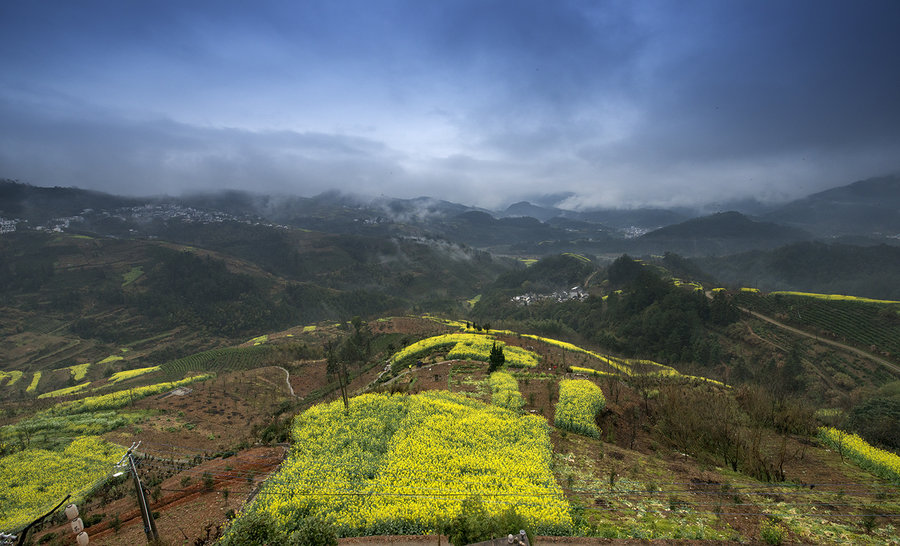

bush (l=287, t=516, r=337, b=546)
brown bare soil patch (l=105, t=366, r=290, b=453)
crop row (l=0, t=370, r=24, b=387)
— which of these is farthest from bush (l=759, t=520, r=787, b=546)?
crop row (l=0, t=370, r=24, b=387)

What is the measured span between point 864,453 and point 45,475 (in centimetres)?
5036

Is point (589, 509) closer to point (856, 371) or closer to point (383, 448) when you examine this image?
point (383, 448)

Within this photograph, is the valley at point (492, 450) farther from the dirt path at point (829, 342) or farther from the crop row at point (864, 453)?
the dirt path at point (829, 342)

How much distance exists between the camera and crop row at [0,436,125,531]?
18.7 metres

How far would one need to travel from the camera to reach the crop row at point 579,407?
899 inches

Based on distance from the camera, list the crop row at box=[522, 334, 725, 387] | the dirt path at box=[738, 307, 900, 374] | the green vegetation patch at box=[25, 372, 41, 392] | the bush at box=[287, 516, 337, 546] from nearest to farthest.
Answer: the bush at box=[287, 516, 337, 546] → the crop row at box=[522, 334, 725, 387] → the dirt path at box=[738, 307, 900, 374] → the green vegetation patch at box=[25, 372, 41, 392]

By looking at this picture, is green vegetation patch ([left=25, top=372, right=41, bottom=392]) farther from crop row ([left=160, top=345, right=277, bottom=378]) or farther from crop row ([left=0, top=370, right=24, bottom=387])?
crop row ([left=160, top=345, right=277, bottom=378])

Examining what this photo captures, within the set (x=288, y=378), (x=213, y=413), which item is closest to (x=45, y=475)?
(x=213, y=413)

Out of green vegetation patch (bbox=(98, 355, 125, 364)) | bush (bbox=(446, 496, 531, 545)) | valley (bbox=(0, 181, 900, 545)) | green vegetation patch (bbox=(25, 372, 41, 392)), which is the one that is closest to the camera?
bush (bbox=(446, 496, 531, 545))

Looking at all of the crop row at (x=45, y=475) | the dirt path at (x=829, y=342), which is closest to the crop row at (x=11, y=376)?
the crop row at (x=45, y=475)

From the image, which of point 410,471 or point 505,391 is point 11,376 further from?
point 410,471

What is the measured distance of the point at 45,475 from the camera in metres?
21.5

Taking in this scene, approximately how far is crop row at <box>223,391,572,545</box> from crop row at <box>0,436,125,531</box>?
42.6 feet

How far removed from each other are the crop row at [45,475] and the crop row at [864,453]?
4516 cm
